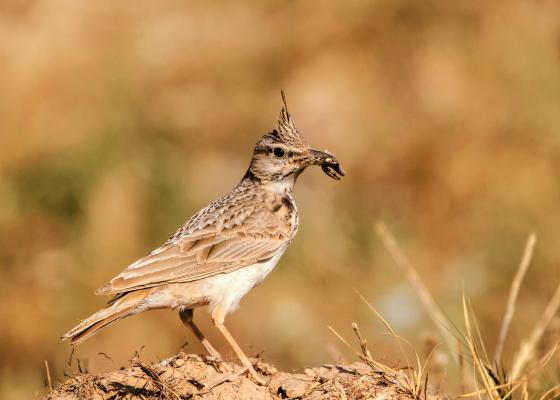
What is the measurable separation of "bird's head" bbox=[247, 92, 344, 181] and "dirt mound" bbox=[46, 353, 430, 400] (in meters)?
1.91

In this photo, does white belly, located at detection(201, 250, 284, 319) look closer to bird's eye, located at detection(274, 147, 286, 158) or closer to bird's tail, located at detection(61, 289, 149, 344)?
bird's tail, located at detection(61, 289, 149, 344)

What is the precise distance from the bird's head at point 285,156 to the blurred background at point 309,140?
2.11m

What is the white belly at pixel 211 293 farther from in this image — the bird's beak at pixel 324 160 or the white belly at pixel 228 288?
the bird's beak at pixel 324 160

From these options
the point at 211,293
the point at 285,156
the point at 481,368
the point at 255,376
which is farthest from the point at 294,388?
the point at 285,156

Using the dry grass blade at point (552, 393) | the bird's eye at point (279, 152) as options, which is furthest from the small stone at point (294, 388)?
the bird's eye at point (279, 152)

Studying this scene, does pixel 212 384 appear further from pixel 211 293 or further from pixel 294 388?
pixel 211 293

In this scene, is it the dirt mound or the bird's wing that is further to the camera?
the bird's wing

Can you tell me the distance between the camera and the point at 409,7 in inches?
512

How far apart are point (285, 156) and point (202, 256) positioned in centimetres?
96

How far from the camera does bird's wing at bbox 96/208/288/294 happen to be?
584 cm

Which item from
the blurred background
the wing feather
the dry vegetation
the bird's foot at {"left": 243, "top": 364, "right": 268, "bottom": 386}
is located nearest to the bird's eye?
the wing feather

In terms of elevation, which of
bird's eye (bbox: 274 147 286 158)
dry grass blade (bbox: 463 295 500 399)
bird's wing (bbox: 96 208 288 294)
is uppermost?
bird's eye (bbox: 274 147 286 158)

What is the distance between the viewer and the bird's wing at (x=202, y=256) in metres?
5.84

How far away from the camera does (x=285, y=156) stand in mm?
6676
